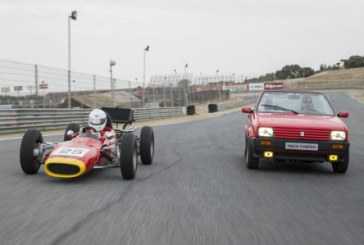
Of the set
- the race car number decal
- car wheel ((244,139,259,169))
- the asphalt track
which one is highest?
the race car number decal

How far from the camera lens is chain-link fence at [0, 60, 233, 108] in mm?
21859

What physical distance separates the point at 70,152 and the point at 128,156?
0.80 meters

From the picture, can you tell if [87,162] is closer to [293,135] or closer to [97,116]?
[97,116]

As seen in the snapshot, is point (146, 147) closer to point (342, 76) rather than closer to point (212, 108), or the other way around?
point (212, 108)

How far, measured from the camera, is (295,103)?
11289 millimetres

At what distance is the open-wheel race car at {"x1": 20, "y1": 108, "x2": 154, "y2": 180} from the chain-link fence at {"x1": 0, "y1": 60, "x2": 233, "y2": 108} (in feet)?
38.9

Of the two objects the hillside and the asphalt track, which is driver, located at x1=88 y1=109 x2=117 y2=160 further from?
the hillside

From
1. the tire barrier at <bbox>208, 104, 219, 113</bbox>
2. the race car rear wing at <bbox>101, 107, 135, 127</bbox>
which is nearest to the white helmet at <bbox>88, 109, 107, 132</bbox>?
the race car rear wing at <bbox>101, 107, 135, 127</bbox>

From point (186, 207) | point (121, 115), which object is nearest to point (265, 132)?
point (121, 115)

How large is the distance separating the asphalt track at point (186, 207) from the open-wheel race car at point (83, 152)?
7.6 inches

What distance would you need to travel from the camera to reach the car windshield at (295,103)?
11109mm

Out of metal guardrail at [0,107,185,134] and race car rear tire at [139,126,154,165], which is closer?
race car rear tire at [139,126,154,165]

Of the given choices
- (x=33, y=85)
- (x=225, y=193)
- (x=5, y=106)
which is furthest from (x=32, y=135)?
(x=33, y=85)

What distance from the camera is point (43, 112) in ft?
77.7
